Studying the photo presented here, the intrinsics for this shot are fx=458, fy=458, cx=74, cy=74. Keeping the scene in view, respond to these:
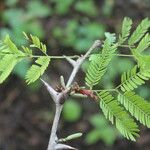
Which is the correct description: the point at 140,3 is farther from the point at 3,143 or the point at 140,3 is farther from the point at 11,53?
the point at 11,53

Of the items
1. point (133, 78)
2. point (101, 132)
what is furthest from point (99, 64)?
point (101, 132)

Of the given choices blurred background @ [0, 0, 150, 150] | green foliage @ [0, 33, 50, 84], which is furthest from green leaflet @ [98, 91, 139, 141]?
blurred background @ [0, 0, 150, 150]

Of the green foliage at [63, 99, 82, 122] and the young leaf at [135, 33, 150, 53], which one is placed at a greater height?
the young leaf at [135, 33, 150, 53]

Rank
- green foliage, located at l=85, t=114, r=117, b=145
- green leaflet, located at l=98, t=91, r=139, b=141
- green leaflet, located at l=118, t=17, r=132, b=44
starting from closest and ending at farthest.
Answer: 1. green leaflet, located at l=98, t=91, r=139, b=141
2. green leaflet, located at l=118, t=17, r=132, b=44
3. green foliage, located at l=85, t=114, r=117, b=145

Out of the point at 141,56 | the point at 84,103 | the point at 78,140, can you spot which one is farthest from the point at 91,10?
the point at 141,56

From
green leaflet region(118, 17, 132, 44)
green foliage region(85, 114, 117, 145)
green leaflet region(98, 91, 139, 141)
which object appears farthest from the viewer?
green foliage region(85, 114, 117, 145)

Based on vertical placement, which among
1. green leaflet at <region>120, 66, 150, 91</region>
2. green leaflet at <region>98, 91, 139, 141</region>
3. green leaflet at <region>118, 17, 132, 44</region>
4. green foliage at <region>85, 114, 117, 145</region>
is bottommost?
green foliage at <region>85, 114, 117, 145</region>

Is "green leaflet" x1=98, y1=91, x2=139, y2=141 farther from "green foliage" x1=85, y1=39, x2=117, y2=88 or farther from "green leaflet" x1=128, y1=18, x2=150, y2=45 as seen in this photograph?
"green leaflet" x1=128, y1=18, x2=150, y2=45
